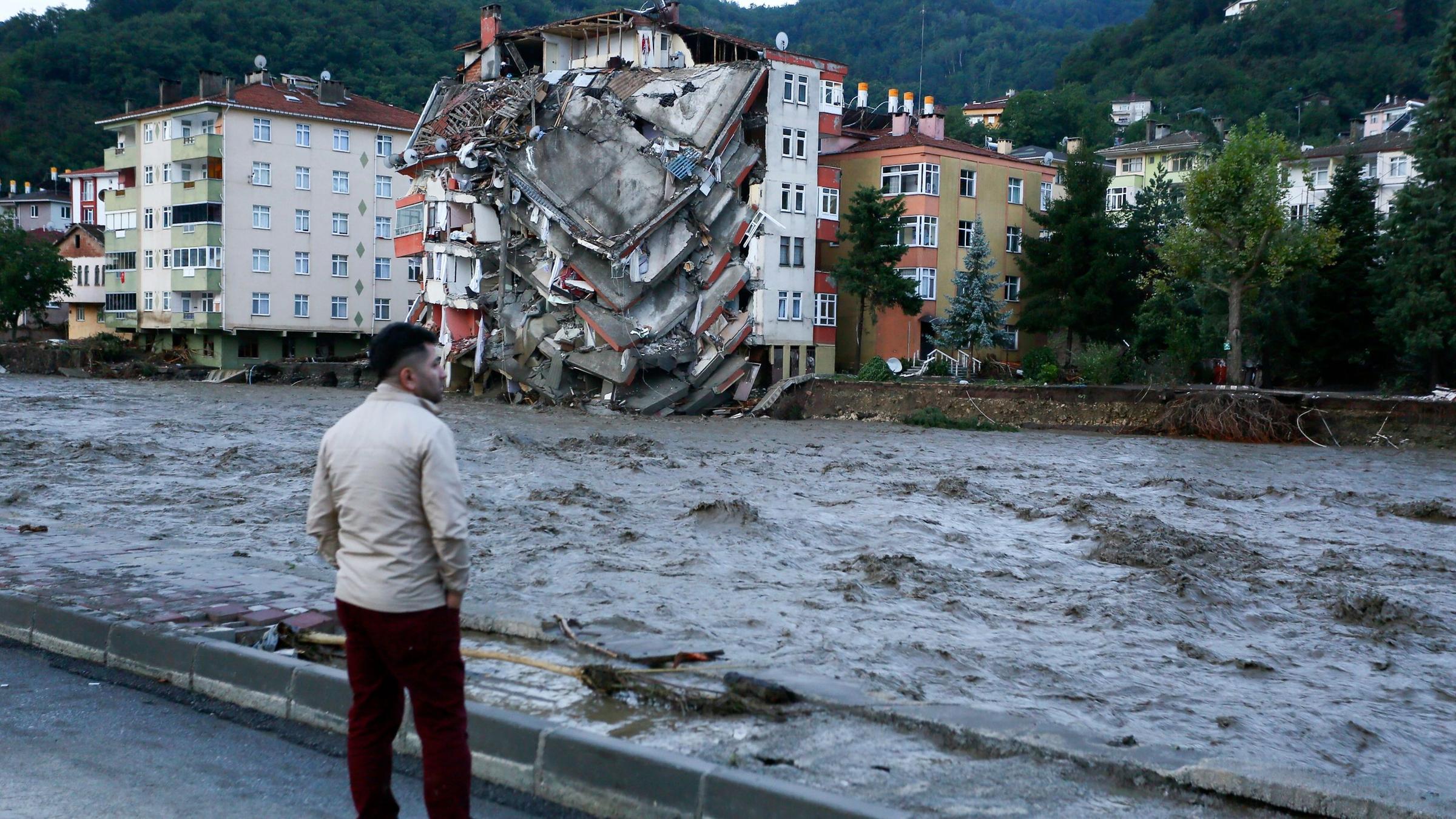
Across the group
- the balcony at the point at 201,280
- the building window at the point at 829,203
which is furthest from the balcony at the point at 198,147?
the building window at the point at 829,203

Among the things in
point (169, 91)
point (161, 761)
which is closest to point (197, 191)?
point (169, 91)

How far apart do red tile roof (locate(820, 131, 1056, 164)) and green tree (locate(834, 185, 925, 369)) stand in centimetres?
514

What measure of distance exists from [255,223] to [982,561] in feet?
210

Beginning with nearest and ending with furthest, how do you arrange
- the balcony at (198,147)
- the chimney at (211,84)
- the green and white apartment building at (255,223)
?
the balcony at (198,147) < the green and white apartment building at (255,223) < the chimney at (211,84)

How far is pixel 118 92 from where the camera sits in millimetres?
103438

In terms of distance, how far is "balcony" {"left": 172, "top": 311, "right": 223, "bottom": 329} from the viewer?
68.7 m

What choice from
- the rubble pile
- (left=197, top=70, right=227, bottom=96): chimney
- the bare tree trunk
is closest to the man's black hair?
the rubble pile

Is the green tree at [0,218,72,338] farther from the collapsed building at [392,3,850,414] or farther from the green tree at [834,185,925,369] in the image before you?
the green tree at [834,185,925,369]

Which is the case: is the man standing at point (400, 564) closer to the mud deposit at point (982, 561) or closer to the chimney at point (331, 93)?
the mud deposit at point (982, 561)

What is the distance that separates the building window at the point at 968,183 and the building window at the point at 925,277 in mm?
4307

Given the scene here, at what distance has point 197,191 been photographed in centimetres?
6969

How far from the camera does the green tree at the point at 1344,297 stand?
50.3 metres

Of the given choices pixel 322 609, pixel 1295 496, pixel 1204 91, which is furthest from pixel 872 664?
pixel 1204 91

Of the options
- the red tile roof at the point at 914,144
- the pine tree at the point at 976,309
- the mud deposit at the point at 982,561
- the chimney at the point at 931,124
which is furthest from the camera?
the chimney at the point at 931,124
